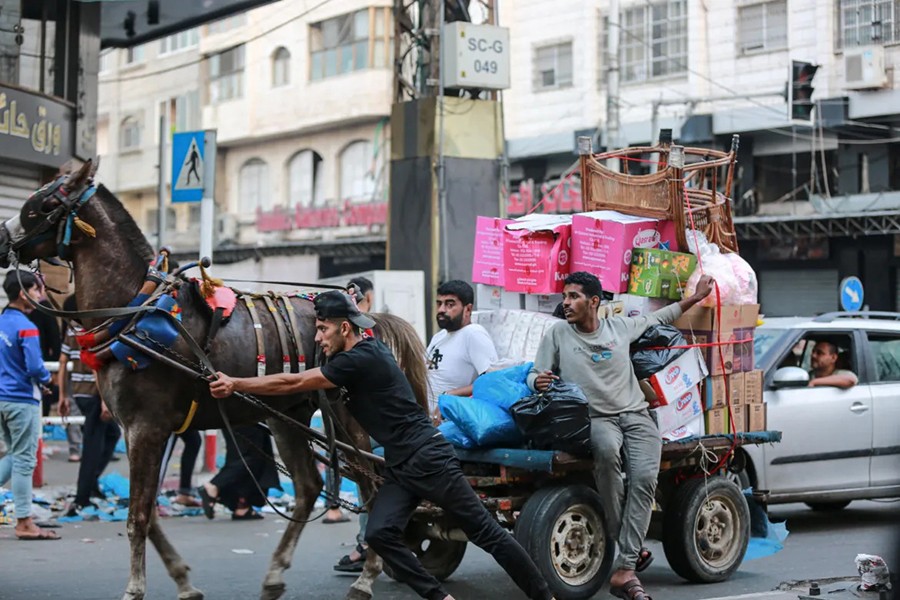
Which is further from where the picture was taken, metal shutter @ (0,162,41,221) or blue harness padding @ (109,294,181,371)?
metal shutter @ (0,162,41,221)

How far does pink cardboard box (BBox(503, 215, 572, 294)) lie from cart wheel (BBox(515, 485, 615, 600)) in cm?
154

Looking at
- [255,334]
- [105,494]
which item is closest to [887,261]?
[105,494]

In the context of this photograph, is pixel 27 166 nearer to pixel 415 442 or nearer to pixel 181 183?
pixel 181 183

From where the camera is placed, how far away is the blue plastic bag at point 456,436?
740 cm

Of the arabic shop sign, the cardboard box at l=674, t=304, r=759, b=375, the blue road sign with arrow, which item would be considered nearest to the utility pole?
the blue road sign with arrow

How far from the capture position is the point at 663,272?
7.84 meters

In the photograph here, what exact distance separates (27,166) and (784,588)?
12.0 meters

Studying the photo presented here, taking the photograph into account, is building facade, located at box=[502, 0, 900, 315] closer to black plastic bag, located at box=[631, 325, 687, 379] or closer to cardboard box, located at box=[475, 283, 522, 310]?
cardboard box, located at box=[475, 283, 522, 310]

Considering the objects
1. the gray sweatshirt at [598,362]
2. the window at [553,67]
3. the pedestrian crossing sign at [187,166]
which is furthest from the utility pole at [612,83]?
the gray sweatshirt at [598,362]

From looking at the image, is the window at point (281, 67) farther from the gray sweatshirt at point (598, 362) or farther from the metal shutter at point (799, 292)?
the gray sweatshirt at point (598, 362)

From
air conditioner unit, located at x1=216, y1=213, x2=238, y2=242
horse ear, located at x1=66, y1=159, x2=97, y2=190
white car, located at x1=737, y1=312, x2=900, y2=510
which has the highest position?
air conditioner unit, located at x1=216, y1=213, x2=238, y2=242

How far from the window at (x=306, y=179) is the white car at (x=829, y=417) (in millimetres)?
30760

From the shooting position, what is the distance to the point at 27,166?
1609 cm

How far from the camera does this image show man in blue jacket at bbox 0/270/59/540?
956 cm
